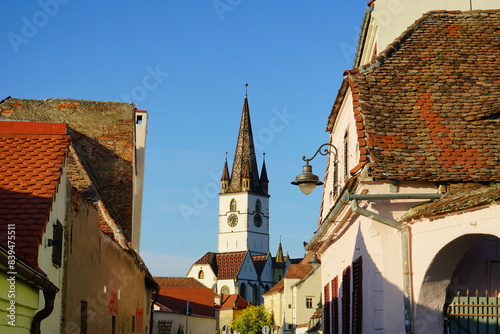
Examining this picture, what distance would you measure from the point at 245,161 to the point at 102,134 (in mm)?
127627

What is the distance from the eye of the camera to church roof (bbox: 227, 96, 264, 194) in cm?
14975

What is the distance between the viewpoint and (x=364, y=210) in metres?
11.7

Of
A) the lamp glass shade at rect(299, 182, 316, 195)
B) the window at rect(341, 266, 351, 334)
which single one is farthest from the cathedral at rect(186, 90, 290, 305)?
the lamp glass shade at rect(299, 182, 316, 195)

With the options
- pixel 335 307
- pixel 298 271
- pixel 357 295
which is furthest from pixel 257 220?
pixel 357 295

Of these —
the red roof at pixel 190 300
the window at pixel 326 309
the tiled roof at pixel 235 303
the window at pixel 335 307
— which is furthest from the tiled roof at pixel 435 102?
the tiled roof at pixel 235 303

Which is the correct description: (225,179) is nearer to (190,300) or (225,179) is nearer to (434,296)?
(190,300)

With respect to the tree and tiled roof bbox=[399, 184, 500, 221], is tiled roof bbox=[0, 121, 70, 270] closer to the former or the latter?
tiled roof bbox=[399, 184, 500, 221]

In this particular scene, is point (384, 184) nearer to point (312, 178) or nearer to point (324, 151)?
point (312, 178)

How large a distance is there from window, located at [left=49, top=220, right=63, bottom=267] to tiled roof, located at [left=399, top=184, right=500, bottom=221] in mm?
4846

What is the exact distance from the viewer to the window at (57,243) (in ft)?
33.9

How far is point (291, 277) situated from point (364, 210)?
85.0m

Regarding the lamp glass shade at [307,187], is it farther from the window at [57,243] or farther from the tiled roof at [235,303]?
the tiled roof at [235,303]

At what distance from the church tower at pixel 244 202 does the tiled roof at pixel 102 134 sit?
410 feet

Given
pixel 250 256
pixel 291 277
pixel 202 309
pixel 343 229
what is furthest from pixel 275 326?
pixel 343 229
